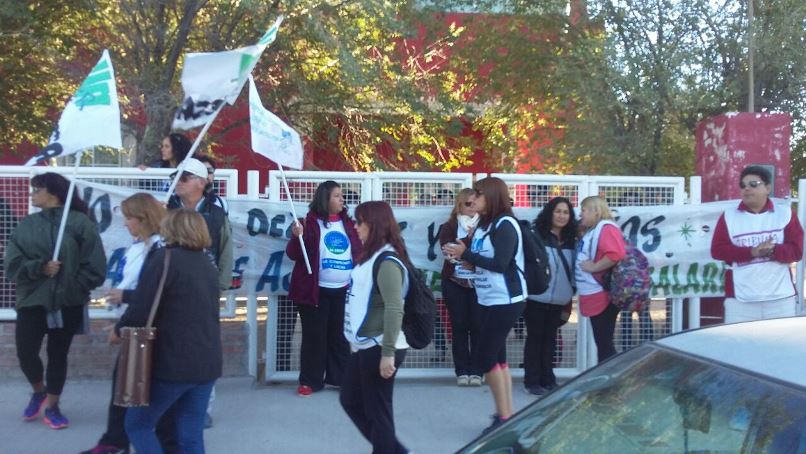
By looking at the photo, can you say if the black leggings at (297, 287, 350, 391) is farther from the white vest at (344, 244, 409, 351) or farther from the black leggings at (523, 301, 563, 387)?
the white vest at (344, 244, 409, 351)

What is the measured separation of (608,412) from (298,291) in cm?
445

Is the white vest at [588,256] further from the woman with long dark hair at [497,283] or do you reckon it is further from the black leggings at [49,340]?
the black leggings at [49,340]

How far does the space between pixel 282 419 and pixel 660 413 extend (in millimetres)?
4368

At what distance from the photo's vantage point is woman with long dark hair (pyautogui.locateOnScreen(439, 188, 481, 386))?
749 cm

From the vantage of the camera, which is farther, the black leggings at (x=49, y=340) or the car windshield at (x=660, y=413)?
the black leggings at (x=49, y=340)

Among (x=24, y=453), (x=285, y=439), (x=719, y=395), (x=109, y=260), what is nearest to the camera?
(x=719, y=395)

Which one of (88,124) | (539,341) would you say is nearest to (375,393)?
(88,124)

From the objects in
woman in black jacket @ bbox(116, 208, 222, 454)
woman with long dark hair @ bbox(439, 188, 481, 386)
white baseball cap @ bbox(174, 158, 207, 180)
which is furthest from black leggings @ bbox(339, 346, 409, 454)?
woman with long dark hair @ bbox(439, 188, 481, 386)

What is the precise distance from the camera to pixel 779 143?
8539 mm

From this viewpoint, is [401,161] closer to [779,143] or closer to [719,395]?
[779,143]

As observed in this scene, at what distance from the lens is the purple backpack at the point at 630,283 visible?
21.7 feet

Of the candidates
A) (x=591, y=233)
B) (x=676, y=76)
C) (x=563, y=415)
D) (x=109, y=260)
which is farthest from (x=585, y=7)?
(x=563, y=415)

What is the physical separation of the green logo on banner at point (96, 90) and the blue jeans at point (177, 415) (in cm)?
227

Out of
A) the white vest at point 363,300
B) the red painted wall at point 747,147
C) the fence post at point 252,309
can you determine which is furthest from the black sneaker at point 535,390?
the white vest at point 363,300
